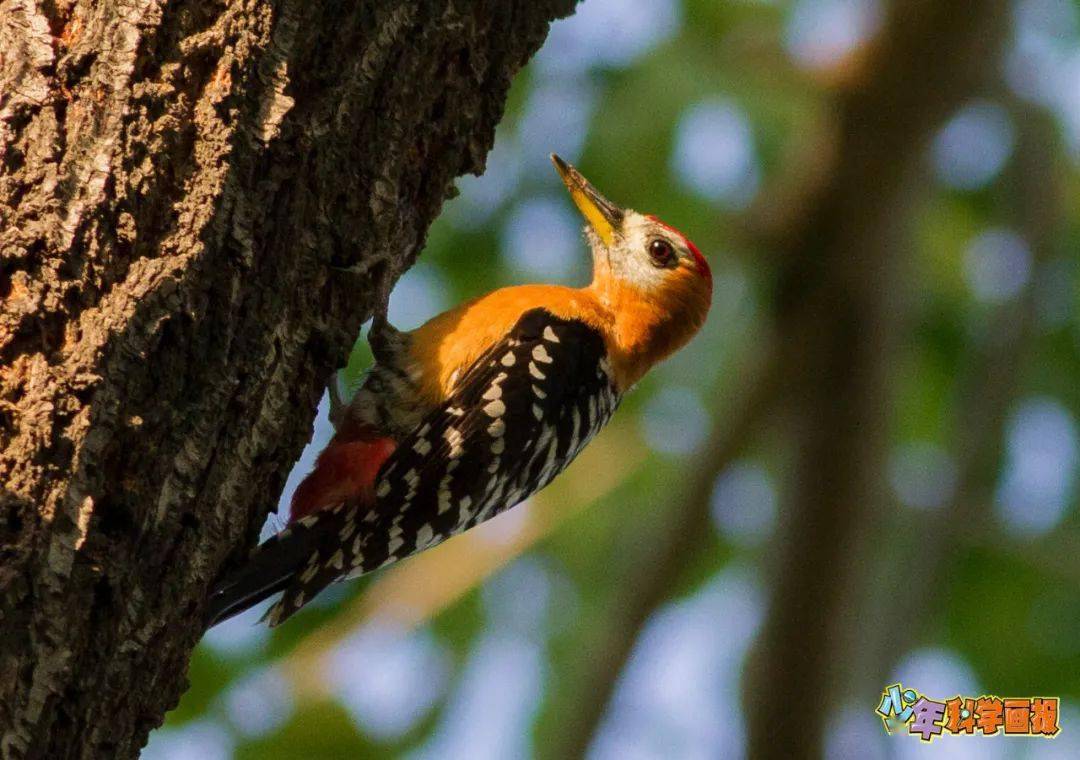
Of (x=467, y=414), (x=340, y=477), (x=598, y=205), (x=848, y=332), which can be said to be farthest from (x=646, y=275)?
(x=340, y=477)

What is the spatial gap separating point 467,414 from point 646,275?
1438 millimetres

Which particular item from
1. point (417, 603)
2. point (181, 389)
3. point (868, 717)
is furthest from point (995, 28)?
point (181, 389)

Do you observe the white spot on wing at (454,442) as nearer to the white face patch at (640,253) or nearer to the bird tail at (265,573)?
the bird tail at (265,573)

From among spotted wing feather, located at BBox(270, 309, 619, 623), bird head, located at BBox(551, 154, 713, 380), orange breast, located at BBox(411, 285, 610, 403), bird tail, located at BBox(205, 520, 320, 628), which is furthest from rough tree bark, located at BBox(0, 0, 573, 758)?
bird head, located at BBox(551, 154, 713, 380)

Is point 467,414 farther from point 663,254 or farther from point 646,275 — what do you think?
point 663,254

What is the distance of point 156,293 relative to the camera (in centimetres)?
275

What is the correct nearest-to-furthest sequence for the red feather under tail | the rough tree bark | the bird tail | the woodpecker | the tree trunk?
the rough tree bark
the bird tail
the woodpecker
the red feather under tail
the tree trunk

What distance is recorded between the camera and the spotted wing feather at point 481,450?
4.26 meters

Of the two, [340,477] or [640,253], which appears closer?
[340,477]

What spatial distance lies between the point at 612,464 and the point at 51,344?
4.98 meters

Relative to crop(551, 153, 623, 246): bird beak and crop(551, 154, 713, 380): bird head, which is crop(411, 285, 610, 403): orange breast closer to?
crop(551, 154, 713, 380): bird head

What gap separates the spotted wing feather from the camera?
4.26 meters

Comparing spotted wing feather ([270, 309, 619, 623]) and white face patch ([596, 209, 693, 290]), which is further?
white face patch ([596, 209, 693, 290])

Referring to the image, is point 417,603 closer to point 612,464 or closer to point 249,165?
point 612,464
